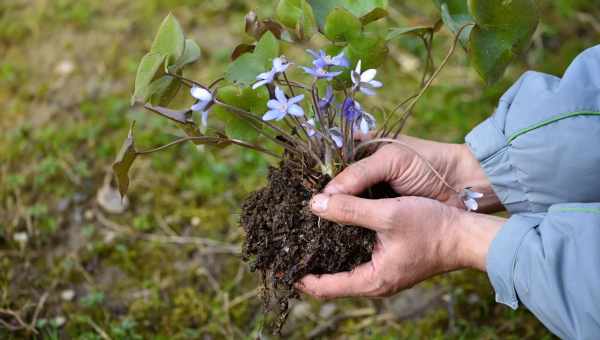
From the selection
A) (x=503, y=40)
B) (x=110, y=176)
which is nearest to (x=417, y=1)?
(x=110, y=176)

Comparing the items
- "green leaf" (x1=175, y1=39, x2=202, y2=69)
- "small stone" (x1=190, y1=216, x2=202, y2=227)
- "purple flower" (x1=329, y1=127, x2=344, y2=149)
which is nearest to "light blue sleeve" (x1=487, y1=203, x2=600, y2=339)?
"purple flower" (x1=329, y1=127, x2=344, y2=149)

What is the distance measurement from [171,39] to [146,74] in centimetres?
12

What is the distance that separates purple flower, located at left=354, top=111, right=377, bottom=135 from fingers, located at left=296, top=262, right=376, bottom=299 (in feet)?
0.95

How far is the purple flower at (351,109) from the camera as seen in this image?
122 centimetres

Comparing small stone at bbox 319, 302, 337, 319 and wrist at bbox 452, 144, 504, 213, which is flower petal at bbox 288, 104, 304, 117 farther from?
small stone at bbox 319, 302, 337, 319

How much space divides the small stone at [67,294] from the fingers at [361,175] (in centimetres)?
93

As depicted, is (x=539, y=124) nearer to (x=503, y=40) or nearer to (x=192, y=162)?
(x=503, y=40)

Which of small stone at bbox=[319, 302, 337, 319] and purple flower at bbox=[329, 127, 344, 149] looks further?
small stone at bbox=[319, 302, 337, 319]

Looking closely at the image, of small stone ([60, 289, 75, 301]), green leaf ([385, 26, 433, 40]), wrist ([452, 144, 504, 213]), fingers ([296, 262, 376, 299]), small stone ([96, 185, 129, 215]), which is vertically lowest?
small stone ([60, 289, 75, 301])

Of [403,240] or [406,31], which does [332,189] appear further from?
[406,31]

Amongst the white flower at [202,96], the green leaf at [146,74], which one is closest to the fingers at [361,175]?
the white flower at [202,96]

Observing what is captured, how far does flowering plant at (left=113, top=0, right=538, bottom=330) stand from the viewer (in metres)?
1.12

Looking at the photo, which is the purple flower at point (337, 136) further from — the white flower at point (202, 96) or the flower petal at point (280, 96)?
the white flower at point (202, 96)

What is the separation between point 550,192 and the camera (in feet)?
4.31
